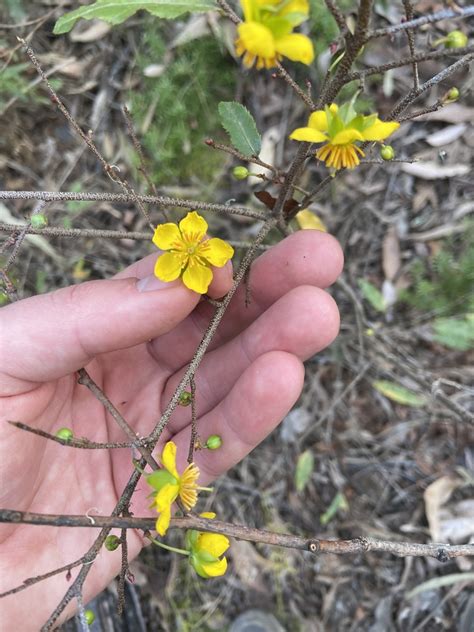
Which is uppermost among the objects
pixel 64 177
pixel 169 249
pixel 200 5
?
pixel 200 5

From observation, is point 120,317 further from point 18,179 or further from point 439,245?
point 439,245

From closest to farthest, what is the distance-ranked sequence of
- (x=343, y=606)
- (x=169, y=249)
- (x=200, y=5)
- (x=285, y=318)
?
(x=200, y=5)
(x=169, y=249)
(x=285, y=318)
(x=343, y=606)

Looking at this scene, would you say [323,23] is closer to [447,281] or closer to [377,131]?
[447,281]

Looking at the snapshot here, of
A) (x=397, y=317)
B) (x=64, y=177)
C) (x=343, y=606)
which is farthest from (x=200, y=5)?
(x=343, y=606)

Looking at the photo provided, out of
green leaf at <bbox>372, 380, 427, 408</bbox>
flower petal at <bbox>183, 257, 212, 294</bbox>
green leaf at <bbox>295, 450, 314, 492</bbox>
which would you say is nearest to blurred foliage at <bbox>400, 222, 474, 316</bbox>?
green leaf at <bbox>372, 380, 427, 408</bbox>

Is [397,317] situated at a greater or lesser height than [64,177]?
lesser

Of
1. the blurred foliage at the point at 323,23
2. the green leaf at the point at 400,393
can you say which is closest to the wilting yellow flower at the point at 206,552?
the green leaf at the point at 400,393
